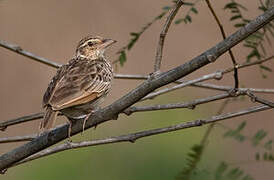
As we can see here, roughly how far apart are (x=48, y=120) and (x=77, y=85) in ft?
2.73

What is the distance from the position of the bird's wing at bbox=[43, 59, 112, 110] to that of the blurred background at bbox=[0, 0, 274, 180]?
5.10 meters

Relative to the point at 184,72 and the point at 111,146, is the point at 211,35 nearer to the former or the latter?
the point at 111,146

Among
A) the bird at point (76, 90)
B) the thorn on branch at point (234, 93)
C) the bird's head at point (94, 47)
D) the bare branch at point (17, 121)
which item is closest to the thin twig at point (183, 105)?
the thorn on branch at point (234, 93)

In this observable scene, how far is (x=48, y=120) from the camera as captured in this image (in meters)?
5.71

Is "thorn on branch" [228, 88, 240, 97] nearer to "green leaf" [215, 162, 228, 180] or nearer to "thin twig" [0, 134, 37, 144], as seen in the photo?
"green leaf" [215, 162, 228, 180]

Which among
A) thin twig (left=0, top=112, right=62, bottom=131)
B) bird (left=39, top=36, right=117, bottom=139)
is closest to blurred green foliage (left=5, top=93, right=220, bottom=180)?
bird (left=39, top=36, right=117, bottom=139)

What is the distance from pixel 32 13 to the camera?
52.5 ft

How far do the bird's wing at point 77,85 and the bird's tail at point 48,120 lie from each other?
5 centimetres

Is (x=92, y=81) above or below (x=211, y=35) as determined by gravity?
below

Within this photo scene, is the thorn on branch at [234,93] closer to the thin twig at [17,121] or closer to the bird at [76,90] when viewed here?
the bird at [76,90]

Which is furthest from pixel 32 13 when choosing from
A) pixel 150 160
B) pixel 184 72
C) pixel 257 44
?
pixel 184 72

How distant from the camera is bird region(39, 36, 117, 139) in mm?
5961

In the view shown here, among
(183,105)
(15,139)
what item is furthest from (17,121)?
(183,105)

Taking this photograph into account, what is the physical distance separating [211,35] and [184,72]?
11043 mm
